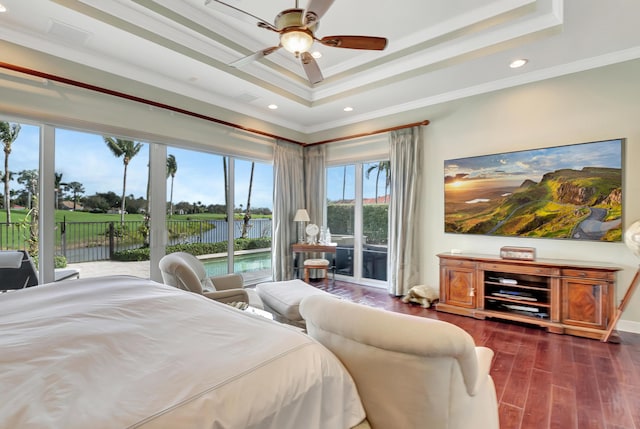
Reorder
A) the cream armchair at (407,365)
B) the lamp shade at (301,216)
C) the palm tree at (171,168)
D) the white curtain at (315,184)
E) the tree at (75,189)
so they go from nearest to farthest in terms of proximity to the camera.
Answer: the cream armchair at (407,365) → the tree at (75,189) → the palm tree at (171,168) → the lamp shade at (301,216) → the white curtain at (315,184)

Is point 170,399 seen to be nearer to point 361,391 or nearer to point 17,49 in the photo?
point 361,391

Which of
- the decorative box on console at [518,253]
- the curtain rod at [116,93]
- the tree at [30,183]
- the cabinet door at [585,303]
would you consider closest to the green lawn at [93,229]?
the tree at [30,183]

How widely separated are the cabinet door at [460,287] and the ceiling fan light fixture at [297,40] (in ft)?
10.0

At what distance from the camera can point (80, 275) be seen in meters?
3.31

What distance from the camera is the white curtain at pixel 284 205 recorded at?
5035 millimetres

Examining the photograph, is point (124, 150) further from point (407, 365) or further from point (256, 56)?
point (407, 365)

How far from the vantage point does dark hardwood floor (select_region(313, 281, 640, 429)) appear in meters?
1.82

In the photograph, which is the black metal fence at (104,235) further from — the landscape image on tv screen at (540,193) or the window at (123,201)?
the landscape image on tv screen at (540,193)

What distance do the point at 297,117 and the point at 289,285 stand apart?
3.10 meters

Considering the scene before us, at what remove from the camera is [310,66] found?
2582 millimetres

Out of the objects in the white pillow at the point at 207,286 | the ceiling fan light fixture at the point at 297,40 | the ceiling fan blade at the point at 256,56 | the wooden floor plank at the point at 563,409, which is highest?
the ceiling fan blade at the point at 256,56

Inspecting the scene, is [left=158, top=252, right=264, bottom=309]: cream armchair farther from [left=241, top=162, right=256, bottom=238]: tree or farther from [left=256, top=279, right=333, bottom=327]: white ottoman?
[left=241, top=162, right=256, bottom=238]: tree

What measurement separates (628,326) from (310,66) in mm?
4134

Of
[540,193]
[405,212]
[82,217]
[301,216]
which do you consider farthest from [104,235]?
[540,193]
